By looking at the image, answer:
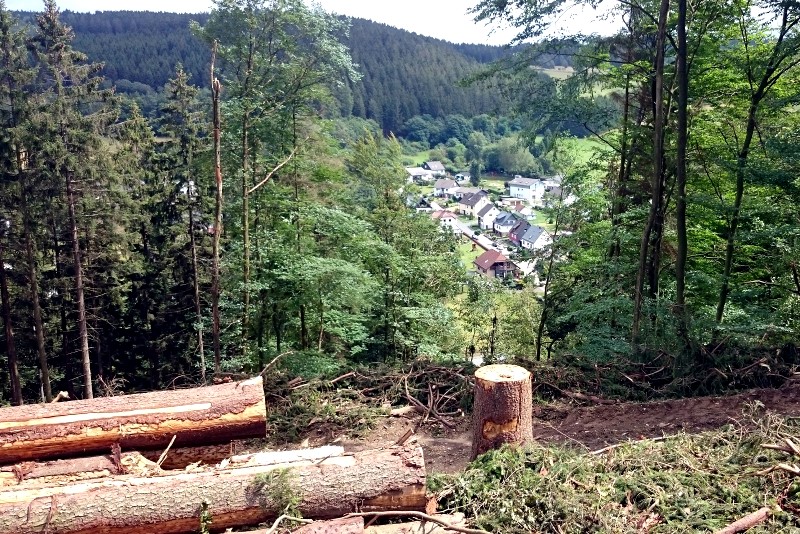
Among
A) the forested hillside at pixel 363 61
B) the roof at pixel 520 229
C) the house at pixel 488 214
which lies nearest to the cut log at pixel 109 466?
the roof at pixel 520 229

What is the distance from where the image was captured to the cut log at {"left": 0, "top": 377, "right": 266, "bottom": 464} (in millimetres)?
5078

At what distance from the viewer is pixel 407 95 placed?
308ft

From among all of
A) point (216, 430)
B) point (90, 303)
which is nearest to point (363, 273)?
point (216, 430)

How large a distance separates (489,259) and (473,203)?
29.6 meters

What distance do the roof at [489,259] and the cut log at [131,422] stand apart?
128 ft

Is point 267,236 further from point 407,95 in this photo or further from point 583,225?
point 407,95

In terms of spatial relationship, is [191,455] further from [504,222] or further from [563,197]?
[504,222]

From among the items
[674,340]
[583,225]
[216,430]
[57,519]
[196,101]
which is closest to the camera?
[57,519]

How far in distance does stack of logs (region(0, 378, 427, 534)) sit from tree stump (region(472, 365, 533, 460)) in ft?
2.62

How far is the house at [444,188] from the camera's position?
8100 centimetres

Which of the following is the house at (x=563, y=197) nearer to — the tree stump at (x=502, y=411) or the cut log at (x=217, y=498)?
the tree stump at (x=502, y=411)

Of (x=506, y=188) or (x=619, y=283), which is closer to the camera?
(x=619, y=283)

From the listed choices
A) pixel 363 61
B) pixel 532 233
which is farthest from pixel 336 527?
pixel 363 61

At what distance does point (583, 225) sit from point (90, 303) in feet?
54.8
